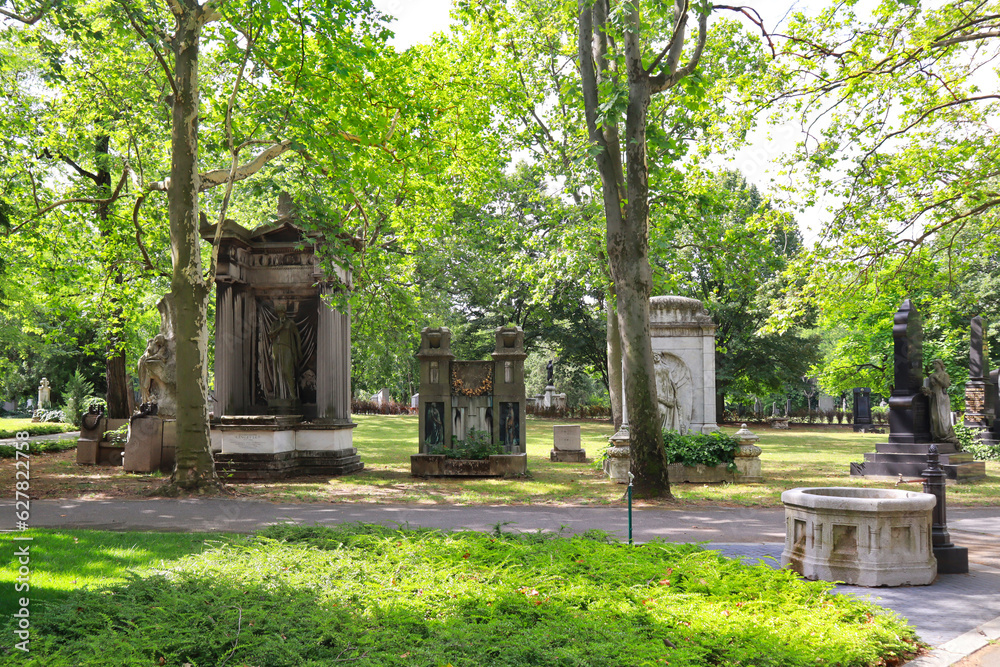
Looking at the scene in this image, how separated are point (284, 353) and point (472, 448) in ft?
16.4

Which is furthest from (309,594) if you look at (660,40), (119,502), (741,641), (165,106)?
(660,40)

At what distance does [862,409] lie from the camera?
3712 centimetres

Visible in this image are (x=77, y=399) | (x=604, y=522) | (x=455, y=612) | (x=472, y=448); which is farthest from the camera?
(x=77, y=399)

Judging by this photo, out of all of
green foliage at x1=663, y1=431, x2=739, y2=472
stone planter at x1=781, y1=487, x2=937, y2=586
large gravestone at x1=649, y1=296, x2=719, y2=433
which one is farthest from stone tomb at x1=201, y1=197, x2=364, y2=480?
stone planter at x1=781, y1=487, x2=937, y2=586

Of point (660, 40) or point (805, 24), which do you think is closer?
point (805, 24)

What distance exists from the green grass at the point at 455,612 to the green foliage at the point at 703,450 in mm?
8378

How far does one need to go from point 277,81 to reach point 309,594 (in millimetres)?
12871

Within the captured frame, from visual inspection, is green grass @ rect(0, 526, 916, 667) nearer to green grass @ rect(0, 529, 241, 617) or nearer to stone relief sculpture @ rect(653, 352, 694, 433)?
green grass @ rect(0, 529, 241, 617)

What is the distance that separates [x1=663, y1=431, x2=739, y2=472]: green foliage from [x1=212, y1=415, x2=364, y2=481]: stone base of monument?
23.3 feet

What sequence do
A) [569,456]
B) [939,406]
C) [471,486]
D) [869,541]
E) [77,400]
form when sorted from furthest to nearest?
[77,400], [569,456], [939,406], [471,486], [869,541]

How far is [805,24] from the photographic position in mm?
15422

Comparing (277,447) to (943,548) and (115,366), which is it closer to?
(115,366)

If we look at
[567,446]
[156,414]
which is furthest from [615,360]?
[156,414]

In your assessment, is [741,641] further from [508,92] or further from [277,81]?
[508,92]
